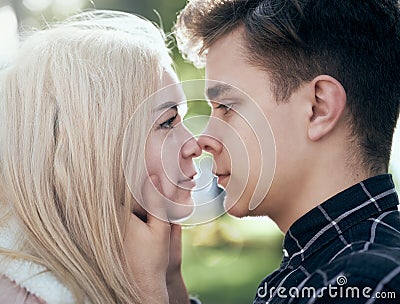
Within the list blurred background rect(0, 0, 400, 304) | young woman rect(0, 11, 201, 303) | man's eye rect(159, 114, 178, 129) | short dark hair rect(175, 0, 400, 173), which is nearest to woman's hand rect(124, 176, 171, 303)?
young woman rect(0, 11, 201, 303)

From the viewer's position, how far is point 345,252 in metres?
1.31

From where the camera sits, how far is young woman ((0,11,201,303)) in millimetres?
1567

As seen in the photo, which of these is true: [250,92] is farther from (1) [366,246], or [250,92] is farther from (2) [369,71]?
(1) [366,246]

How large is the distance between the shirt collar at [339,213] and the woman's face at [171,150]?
340mm

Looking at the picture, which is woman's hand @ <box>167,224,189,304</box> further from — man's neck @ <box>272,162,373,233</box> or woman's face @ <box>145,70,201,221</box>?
man's neck @ <box>272,162,373,233</box>

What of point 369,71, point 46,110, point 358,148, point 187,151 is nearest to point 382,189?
point 358,148

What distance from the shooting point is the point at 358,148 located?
1.50 m

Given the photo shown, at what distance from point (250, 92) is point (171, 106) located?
24 cm

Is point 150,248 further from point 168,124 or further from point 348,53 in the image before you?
point 348,53

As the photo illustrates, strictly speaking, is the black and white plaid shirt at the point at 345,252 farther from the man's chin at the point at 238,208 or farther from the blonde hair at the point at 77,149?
→ the blonde hair at the point at 77,149

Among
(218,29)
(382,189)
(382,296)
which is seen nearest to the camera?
(382,296)

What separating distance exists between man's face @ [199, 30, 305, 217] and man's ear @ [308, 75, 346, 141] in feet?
0.12
